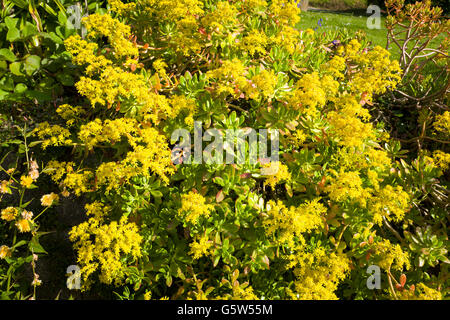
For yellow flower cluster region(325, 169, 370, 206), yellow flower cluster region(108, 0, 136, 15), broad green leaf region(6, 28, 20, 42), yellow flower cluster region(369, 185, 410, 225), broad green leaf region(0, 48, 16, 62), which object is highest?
yellow flower cluster region(108, 0, 136, 15)

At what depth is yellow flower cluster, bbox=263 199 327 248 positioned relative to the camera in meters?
1.73

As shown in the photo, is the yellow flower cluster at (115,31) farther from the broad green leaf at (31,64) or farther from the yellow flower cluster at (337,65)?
the yellow flower cluster at (337,65)

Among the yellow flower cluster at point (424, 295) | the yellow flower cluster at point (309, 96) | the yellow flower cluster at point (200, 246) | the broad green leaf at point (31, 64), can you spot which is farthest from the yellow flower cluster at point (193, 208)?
the broad green leaf at point (31, 64)

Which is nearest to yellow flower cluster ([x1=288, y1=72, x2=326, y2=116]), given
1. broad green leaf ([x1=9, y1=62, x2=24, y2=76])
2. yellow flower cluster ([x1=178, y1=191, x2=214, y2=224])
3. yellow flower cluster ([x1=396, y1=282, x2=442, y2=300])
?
yellow flower cluster ([x1=178, y1=191, x2=214, y2=224])

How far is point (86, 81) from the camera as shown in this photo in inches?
84.8

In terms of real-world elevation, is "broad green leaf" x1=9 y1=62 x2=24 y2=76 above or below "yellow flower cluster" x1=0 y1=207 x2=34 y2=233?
above

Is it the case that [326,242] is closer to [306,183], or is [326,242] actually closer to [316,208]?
[316,208]

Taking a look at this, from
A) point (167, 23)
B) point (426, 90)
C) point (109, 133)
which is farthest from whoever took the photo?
point (426, 90)

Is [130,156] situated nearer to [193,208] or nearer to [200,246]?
[193,208]

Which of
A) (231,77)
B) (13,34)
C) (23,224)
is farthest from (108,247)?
(13,34)

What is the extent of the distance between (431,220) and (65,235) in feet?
9.29

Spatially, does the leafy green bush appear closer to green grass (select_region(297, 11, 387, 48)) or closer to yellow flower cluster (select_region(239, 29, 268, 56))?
yellow flower cluster (select_region(239, 29, 268, 56))

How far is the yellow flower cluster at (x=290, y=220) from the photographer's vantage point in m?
1.73
